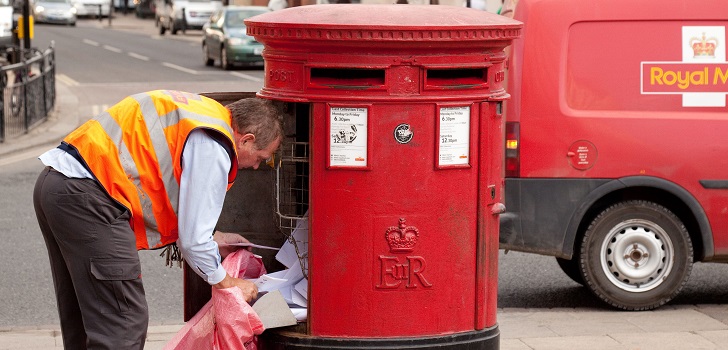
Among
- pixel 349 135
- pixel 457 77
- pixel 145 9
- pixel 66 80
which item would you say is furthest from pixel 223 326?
pixel 145 9

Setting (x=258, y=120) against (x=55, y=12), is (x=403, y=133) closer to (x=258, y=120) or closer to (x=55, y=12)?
(x=258, y=120)

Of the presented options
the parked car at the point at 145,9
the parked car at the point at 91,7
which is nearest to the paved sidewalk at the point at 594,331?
the parked car at the point at 91,7

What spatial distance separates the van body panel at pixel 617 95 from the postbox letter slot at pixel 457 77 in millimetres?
2401

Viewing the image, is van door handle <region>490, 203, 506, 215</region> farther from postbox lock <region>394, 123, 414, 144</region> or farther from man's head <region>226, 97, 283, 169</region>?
man's head <region>226, 97, 283, 169</region>

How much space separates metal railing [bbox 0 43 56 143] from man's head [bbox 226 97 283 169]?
10.4 m

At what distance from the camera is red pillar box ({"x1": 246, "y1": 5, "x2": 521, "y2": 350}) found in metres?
4.10

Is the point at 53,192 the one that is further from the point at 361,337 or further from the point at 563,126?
the point at 563,126

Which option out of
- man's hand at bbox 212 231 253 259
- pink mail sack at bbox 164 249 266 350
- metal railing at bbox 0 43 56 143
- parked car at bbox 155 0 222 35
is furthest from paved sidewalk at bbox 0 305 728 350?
parked car at bbox 155 0 222 35

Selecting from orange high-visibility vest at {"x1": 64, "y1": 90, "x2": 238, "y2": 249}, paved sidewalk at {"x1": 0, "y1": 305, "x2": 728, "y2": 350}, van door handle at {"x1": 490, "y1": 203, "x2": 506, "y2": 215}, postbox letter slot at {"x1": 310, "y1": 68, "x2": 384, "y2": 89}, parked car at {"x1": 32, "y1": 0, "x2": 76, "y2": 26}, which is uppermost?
parked car at {"x1": 32, "y1": 0, "x2": 76, "y2": 26}

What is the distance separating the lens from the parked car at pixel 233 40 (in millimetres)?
26969

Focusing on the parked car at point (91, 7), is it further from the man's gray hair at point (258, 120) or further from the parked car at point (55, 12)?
the man's gray hair at point (258, 120)

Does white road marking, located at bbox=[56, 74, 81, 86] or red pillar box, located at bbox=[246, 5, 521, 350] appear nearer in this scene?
red pillar box, located at bbox=[246, 5, 521, 350]

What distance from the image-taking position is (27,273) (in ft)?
25.6

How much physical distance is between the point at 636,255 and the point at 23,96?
1012 cm
